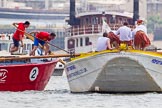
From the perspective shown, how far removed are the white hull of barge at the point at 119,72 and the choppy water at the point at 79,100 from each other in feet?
1.13

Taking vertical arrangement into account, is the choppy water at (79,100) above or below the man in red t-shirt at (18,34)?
below

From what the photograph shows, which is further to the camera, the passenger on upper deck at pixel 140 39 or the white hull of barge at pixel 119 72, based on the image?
the passenger on upper deck at pixel 140 39

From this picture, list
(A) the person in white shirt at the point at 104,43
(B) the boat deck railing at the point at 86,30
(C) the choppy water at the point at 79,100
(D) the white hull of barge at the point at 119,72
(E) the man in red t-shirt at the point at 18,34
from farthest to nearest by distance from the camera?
(B) the boat deck railing at the point at 86,30
(E) the man in red t-shirt at the point at 18,34
(A) the person in white shirt at the point at 104,43
(D) the white hull of barge at the point at 119,72
(C) the choppy water at the point at 79,100

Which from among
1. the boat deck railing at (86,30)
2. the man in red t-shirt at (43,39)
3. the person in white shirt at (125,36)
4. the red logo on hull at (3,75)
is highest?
the person in white shirt at (125,36)

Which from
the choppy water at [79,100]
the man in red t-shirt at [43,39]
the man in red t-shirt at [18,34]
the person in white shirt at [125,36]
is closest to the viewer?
the choppy water at [79,100]

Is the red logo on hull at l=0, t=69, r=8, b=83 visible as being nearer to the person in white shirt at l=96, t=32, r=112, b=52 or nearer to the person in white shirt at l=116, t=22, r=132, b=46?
the person in white shirt at l=96, t=32, r=112, b=52

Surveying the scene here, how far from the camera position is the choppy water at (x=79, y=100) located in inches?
1336

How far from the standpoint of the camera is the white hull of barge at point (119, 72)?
120 feet

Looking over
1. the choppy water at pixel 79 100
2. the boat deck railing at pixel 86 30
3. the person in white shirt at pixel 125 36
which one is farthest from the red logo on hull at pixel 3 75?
the boat deck railing at pixel 86 30

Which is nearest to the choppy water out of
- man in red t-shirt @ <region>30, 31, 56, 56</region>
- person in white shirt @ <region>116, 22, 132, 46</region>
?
person in white shirt @ <region>116, 22, 132, 46</region>

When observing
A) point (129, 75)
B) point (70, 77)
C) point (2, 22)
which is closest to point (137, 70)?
point (129, 75)

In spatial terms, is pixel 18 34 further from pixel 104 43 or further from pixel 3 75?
pixel 104 43

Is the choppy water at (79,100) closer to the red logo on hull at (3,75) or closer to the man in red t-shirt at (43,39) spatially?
the red logo on hull at (3,75)

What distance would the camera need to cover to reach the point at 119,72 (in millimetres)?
36688
